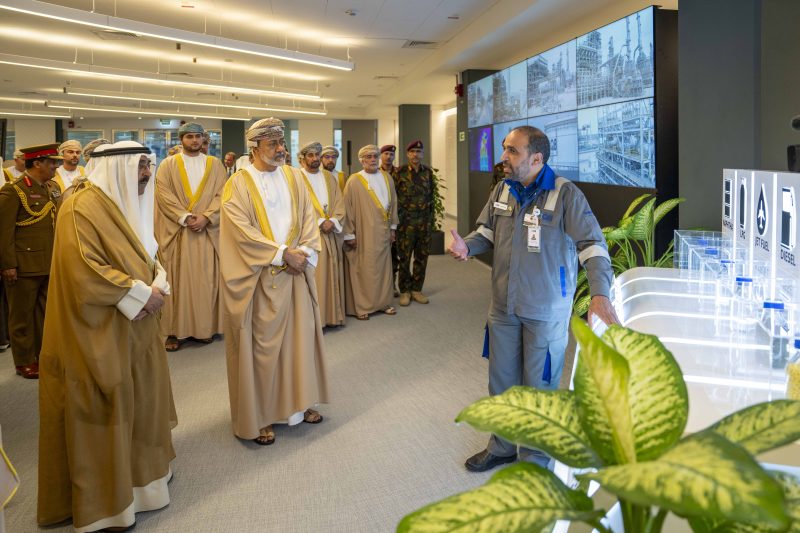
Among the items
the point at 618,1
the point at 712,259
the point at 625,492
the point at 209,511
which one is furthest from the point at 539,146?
the point at 618,1

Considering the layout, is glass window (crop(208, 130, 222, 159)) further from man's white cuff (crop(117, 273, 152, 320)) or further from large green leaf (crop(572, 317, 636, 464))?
large green leaf (crop(572, 317, 636, 464))

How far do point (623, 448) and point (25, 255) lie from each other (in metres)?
5.13

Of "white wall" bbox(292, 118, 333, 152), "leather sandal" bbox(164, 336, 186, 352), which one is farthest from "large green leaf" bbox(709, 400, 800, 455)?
"white wall" bbox(292, 118, 333, 152)

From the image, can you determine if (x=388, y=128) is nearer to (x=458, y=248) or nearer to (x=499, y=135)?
(x=499, y=135)

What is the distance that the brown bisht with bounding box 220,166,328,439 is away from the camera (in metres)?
3.52

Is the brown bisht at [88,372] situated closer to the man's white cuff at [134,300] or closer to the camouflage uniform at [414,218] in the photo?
the man's white cuff at [134,300]

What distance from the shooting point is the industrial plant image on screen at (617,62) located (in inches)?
206

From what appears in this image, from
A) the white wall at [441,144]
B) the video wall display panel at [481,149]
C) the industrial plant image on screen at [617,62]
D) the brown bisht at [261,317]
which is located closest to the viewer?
the brown bisht at [261,317]

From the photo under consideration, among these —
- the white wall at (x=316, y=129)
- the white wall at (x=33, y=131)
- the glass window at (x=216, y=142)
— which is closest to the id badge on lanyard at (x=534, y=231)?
the white wall at (x=316, y=129)

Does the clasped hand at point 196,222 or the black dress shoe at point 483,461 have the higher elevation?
the clasped hand at point 196,222

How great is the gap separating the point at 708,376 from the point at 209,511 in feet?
7.23

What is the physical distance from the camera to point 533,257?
2.90 meters

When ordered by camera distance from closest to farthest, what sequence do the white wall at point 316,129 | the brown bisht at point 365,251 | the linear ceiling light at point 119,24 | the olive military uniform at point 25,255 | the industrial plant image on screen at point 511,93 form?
the olive military uniform at point 25,255
the linear ceiling light at point 119,24
the brown bisht at point 365,251
the industrial plant image on screen at point 511,93
the white wall at point 316,129

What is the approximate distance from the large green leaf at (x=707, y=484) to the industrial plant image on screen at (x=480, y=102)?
936 cm
